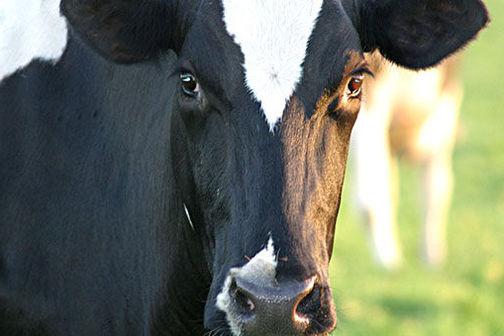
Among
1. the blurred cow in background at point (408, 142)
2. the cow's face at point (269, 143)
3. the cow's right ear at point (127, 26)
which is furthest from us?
the blurred cow in background at point (408, 142)

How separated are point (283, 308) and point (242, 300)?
0.56ft

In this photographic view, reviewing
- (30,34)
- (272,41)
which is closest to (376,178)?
(30,34)

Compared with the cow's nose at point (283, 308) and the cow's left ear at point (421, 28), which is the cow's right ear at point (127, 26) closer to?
the cow's left ear at point (421, 28)

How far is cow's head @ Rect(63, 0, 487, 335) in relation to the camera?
4.60 metres

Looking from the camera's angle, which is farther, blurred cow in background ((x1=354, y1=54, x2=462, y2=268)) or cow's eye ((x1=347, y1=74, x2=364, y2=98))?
blurred cow in background ((x1=354, y1=54, x2=462, y2=268))

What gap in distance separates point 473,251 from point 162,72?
745 centimetres

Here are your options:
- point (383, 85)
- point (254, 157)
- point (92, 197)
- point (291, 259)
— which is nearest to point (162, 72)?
point (92, 197)

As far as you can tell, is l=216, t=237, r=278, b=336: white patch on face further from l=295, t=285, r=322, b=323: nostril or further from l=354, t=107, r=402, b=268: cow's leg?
l=354, t=107, r=402, b=268: cow's leg

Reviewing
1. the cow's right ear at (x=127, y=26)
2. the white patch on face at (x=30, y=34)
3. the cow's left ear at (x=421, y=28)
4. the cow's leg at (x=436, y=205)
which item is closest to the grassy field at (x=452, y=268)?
the cow's leg at (x=436, y=205)

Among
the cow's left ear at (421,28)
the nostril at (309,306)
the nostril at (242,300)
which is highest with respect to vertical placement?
the cow's left ear at (421,28)

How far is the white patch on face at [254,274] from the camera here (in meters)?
4.53

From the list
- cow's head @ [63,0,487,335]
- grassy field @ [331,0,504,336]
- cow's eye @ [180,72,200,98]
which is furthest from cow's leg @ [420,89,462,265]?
cow's eye @ [180,72,200,98]

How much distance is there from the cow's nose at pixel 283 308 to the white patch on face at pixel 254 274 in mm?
21

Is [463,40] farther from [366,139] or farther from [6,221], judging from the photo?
[366,139]
